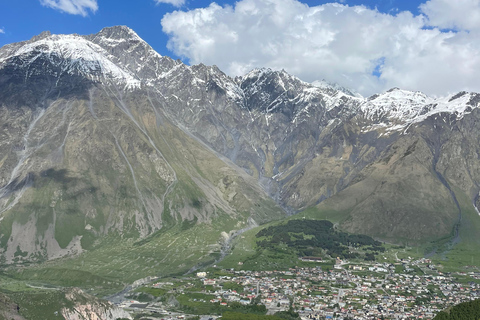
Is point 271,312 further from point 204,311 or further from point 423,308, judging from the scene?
point 423,308

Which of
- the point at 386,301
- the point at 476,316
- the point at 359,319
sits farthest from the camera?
the point at 386,301

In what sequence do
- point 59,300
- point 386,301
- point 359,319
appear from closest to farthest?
point 59,300, point 359,319, point 386,301

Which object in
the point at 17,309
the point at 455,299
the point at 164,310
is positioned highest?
the point at 17,309

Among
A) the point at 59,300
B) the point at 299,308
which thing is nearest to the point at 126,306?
the point at 59,300

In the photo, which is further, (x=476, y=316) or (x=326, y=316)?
(x=326, y=316)

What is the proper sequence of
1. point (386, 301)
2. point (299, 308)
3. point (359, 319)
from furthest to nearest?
point (386, 301) < point (299, 308) < point (359, 319)

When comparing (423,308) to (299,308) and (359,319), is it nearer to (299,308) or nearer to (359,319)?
(359,319)

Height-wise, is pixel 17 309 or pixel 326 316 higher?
pixel 17 309

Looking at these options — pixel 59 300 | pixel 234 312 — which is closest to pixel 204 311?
pixel 234 312

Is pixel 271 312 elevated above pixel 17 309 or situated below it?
below
